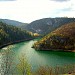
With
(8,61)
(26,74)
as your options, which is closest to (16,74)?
(26,74)

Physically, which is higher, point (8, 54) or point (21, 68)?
point (8, 54)

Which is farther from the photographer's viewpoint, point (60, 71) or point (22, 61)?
point (60, 71)

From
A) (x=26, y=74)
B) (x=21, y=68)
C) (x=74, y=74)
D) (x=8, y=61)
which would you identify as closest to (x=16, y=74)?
(x=26, y=74)

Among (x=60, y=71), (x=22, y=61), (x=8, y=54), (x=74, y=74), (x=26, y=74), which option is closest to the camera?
(x=8, y=54)

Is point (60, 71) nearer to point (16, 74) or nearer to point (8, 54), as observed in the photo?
point (16, 74)

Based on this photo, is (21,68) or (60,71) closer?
(21,68)

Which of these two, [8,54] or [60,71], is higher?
[8,54]

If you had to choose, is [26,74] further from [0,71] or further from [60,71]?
[60,71]

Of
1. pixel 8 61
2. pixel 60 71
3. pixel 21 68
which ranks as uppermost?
pixel 8 61

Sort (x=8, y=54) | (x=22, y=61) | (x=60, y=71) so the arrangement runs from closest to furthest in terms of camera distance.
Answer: (x=8, y=54)
(x=22, y=61)
(x=60, y=71)
